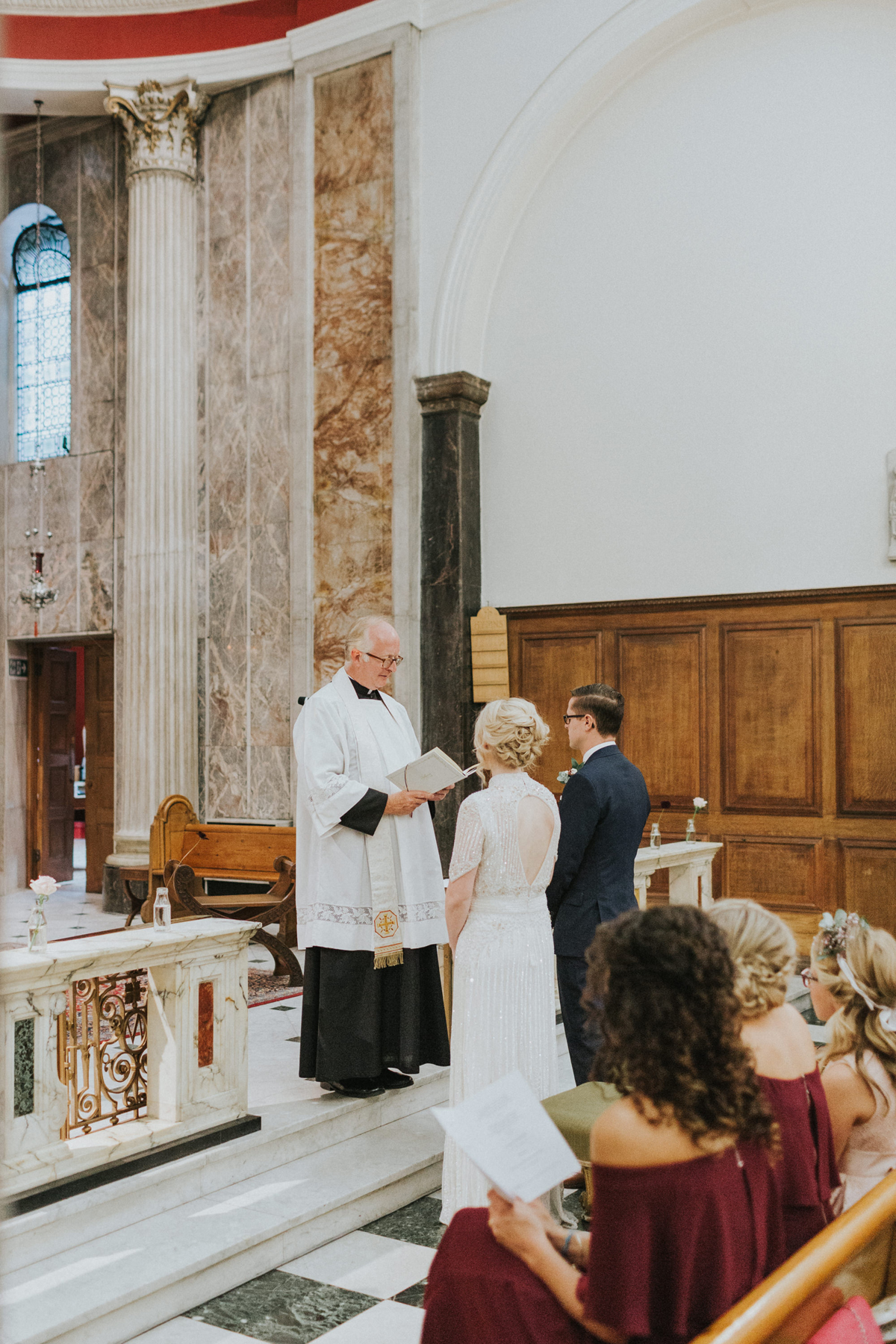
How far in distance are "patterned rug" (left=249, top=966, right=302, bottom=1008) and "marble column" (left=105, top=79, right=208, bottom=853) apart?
270 cm

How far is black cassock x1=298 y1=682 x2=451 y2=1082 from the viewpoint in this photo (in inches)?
182

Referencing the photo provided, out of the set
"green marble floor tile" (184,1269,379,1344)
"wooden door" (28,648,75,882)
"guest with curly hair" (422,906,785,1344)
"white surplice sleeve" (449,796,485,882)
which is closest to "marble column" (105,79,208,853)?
"wooden door" (28,648,75,882)

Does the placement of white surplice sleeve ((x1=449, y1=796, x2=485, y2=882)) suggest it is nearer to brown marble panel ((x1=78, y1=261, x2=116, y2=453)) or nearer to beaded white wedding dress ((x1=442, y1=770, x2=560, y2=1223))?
beaded white wedding dress ((x1=442, y1=770, x2=560, y2=1223))

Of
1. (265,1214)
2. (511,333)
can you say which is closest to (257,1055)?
(265,1214)

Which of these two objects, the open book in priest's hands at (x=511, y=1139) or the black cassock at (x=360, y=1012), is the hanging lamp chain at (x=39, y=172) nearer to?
the black cassock at (x=360, y=1012)

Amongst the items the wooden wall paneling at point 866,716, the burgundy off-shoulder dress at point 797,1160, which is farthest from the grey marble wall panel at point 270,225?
the burgundy off-shoulder dress at point 797,1160

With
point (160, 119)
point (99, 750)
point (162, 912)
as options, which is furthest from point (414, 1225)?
point (160, 119)

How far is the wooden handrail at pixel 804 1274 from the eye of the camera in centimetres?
187

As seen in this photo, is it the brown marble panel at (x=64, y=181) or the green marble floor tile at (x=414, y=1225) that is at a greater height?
the brown marble panel at (x=64, y=181)

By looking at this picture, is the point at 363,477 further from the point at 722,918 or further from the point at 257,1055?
the point at 722,918

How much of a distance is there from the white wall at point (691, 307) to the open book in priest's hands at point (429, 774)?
4.43 m

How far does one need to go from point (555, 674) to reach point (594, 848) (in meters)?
4.77

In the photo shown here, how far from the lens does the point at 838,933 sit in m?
2.99

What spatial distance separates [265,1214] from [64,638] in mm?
8430
